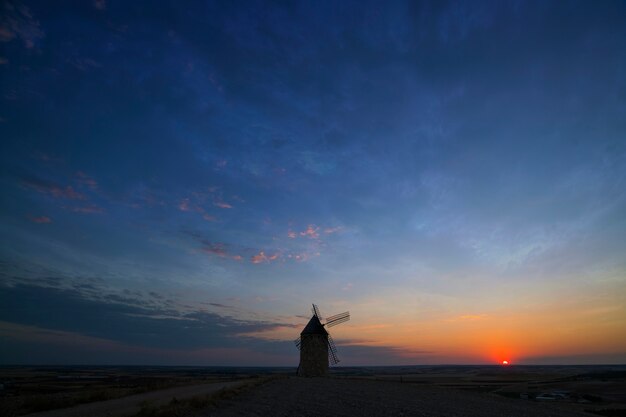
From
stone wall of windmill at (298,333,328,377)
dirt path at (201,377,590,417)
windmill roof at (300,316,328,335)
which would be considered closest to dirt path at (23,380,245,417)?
dirt path at (201,377,590,417)

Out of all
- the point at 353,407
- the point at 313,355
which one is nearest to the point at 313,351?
the point at 313,355

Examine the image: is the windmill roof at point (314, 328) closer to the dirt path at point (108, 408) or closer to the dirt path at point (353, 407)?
the dirt path at point (353, 407)

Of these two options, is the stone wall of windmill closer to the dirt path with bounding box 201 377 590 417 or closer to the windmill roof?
the windmill roof

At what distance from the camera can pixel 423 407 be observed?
21781 mm

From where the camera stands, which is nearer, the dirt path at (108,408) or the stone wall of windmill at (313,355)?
the dirt path at (108,408)

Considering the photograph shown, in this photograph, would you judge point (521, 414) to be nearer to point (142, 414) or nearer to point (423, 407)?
point (423, 407)

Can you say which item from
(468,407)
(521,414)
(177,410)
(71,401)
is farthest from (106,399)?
(521,414)

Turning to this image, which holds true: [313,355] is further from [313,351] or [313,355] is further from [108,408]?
[108,408]

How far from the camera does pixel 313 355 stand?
160ft

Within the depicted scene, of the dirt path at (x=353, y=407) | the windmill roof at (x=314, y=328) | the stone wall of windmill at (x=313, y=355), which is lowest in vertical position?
the dirt path at (x=353, y=407)

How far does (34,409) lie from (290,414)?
1372cm

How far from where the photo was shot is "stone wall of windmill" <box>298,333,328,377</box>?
48344 mm

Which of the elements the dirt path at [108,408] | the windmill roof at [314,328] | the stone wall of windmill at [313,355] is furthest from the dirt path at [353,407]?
the windmill roof at [314,328]

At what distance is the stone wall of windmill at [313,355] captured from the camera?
48.3m
